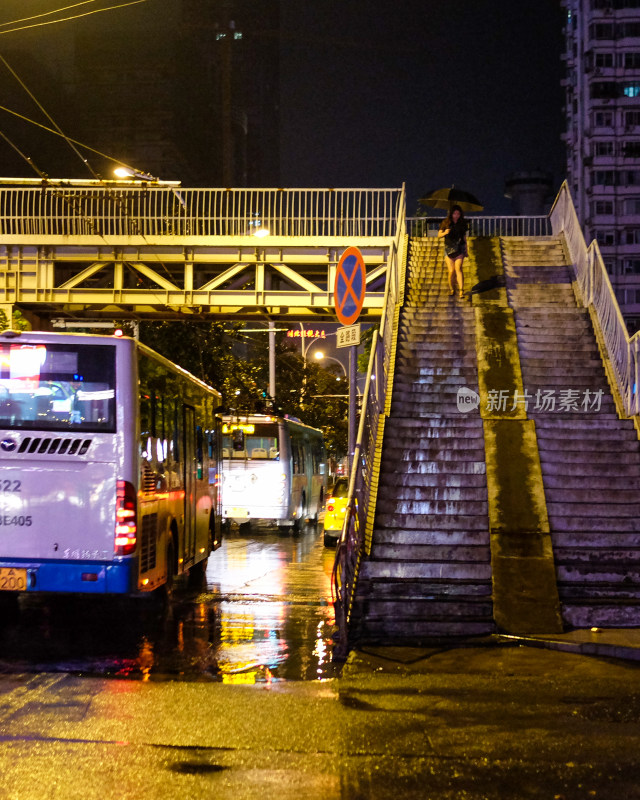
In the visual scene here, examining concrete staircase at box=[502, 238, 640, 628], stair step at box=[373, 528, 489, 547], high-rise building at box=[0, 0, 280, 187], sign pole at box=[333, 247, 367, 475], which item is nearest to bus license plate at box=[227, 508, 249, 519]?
concrete staircase at box=[502, 238, 640, 628]

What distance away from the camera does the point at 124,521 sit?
9164mm

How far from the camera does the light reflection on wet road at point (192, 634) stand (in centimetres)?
818

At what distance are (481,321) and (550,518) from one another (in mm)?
5677

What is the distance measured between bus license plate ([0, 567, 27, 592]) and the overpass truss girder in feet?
44.6

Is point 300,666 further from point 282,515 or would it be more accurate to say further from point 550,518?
point 282,515

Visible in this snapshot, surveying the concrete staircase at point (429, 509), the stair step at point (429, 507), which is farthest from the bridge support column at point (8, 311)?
the stair step at point (429, 507)

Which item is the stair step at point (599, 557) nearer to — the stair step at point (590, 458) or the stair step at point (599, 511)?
the stair step at point (599, 511)

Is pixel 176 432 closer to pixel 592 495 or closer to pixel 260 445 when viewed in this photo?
pixel 592 495

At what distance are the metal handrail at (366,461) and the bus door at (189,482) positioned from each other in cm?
231

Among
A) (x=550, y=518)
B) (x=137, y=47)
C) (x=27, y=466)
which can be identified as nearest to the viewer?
(x=27, y=466)

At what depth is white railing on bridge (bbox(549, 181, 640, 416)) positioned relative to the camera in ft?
44.6

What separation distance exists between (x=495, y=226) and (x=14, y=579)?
62.7ft

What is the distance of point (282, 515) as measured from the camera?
24438 mm

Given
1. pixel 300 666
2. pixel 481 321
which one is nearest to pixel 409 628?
pixel 300 666
